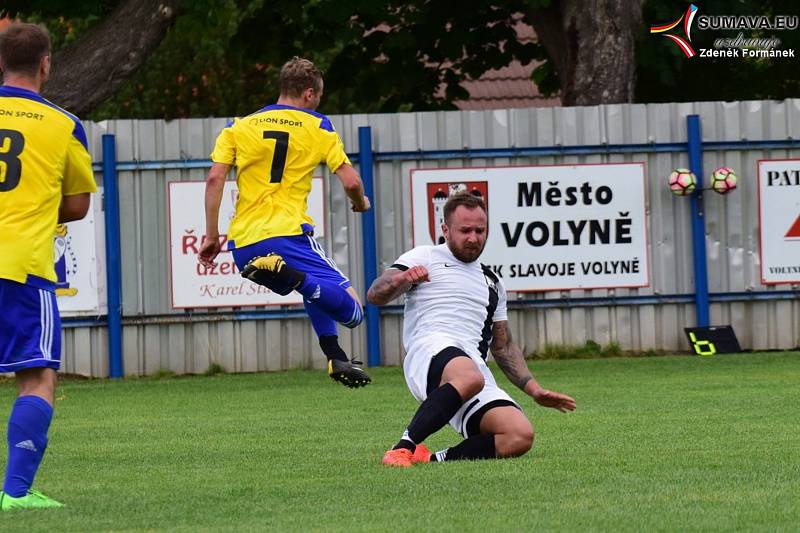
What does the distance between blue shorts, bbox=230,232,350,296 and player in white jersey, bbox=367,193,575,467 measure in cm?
177

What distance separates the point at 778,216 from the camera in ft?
56.8

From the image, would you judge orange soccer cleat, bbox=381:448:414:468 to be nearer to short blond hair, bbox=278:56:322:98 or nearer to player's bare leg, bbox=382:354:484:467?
player's bare leg, bbox=382:354:484:467

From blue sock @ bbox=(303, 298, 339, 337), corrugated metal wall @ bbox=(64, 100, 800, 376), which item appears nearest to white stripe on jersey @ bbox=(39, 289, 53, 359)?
blue sock @ bbox=(303, 298, 339, 337)

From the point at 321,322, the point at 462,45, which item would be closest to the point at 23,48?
the point at 321,322

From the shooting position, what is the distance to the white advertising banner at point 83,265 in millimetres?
16438

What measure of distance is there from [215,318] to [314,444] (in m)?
7.45

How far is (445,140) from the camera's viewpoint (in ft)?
56.0

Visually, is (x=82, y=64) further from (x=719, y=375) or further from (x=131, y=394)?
(x=719, y=375)

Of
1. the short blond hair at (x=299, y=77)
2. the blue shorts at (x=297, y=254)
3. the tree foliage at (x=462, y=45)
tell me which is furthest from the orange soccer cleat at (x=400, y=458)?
the tree foliage at (x=462, y=45)

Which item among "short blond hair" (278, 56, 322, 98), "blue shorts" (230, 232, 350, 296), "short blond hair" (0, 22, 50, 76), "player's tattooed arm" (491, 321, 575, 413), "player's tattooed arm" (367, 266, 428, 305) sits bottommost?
"player's tattooed arm" (491, 321, 575, 413)

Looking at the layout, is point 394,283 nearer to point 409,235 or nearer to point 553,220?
point 409,235

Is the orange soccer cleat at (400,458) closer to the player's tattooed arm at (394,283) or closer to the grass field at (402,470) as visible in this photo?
the grass field at (402,470)

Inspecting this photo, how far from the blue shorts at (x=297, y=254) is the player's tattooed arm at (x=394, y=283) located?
2154 mm

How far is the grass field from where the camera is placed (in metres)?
6.16
